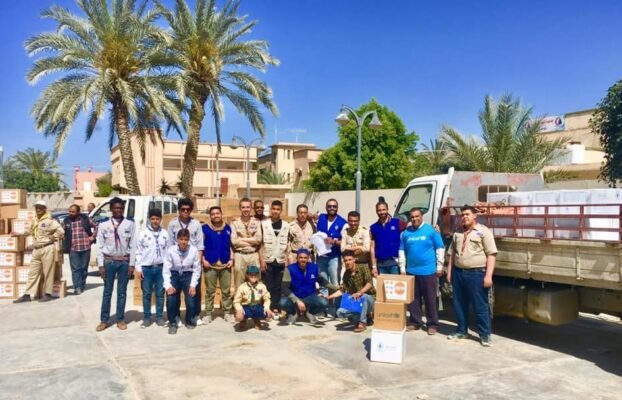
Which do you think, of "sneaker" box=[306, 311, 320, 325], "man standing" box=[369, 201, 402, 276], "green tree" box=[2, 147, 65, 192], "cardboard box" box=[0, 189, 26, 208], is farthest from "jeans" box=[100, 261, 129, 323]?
"green tree" box=[2, 147, 65, 192]

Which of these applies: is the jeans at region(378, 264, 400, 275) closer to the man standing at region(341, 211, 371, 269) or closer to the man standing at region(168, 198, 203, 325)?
the man standing at region(341, 211, 371, 269)

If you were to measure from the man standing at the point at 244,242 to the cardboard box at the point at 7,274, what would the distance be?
15.1ft

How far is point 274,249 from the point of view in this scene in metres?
8.14

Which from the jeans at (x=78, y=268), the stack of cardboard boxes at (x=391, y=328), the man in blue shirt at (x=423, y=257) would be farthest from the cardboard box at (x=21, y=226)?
the stack of cardboard boxes at (x=391, y=328)

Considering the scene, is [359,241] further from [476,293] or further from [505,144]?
[505,144]

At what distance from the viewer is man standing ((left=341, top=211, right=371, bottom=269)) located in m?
7.68

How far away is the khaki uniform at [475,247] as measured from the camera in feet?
22.1

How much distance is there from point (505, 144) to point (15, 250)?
54.7 feet

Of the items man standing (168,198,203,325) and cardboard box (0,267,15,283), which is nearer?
man standing (168,198,203,325)

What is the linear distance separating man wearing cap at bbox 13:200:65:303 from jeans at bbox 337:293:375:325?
547 centimetres

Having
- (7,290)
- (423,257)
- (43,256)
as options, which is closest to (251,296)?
(423,257)

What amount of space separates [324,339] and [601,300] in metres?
3.34

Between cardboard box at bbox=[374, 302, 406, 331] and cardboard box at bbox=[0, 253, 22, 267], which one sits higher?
cardboard box at bbox=[0, 253, 22, 267]

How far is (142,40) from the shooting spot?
55.0 ft
